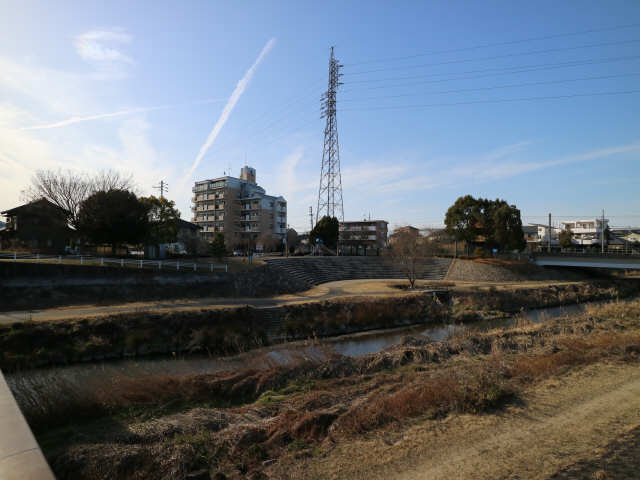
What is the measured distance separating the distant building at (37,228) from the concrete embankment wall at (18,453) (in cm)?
3512

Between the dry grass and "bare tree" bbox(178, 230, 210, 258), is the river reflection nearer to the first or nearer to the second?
the dry grass

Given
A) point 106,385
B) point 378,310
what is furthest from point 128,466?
point 378,310

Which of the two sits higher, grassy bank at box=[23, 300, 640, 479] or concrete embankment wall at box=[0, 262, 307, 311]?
concrete embankment wall at box=[0, 262, 307, 311]

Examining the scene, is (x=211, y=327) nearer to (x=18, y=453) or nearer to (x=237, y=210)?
(x=18, y=453)

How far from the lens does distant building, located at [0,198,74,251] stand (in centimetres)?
3178

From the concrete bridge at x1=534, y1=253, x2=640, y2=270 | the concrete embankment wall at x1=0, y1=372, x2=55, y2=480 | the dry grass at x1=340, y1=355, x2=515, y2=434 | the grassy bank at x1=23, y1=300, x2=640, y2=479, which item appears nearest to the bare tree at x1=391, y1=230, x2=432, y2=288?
the concrete bridge at x1=534, y1=253, x2=640, y2=270

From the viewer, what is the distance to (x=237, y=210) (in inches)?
2785

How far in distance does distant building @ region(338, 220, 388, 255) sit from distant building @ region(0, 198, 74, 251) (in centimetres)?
4131

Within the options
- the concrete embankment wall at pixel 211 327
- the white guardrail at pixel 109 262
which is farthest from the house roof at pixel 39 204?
the concrete embankment wall at pixel 211 327

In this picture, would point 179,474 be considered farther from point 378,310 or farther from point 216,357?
point 378,310

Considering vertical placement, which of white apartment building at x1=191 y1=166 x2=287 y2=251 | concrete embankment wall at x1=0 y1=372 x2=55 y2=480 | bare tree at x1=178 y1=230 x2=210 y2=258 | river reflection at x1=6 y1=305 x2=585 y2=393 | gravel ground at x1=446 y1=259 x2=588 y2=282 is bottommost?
river reflection at x1=6 y1=305 x2=585 y2=393

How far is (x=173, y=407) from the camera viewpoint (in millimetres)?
8094

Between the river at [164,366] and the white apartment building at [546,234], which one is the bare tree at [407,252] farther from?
the white apartment building at [546,234]

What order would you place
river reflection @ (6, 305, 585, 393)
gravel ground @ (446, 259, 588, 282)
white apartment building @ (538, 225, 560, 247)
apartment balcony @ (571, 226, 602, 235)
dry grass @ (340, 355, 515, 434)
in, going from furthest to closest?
white apartment building @ (538, 225, 560, 247) < apartment balcony @ (571, 226, 602, 235) < gravel ground @ (446, 259, 588, 282) < river reflection @ (6, 305, 585, 393) < dry grass @ (340, 355, 515, 434)
